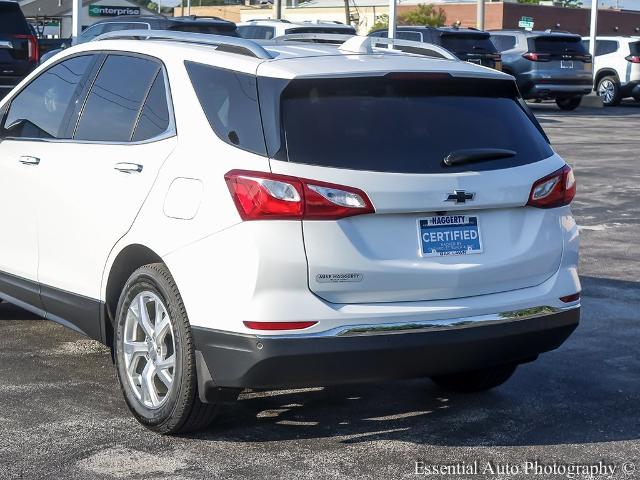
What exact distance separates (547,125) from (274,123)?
22.0 meters

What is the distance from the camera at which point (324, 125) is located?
16.9 feet

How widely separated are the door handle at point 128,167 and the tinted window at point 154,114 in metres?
0.13

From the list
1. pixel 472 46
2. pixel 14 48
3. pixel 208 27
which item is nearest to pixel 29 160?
pixel 14 48

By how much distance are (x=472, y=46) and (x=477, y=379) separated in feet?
82.0

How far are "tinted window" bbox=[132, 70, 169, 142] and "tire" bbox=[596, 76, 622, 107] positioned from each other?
30650 millimetres

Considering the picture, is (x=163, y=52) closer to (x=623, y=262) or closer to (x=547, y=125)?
(x=623, y=262)

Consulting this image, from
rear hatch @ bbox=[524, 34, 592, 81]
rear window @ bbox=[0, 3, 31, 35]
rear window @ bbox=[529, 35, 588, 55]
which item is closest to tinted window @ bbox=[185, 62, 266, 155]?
rear window @ bbox=[0, 3, 31, 35]

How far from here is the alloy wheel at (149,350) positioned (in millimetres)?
5492

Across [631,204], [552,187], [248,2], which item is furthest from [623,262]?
[248,2]

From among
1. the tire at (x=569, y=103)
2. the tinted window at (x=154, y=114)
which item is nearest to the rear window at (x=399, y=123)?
the tinted window at (x=154, y=114)

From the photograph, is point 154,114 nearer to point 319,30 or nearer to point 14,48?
point 14,48

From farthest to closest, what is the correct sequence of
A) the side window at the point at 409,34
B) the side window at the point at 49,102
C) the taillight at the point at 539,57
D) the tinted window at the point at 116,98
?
1. the taillight at the point at 539,57
2. the side window at the point at 409,34
3. the side window at the point at 49,102
4. the tinted window at the point at 116,98

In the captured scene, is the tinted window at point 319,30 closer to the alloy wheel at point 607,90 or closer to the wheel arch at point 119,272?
the alloy wheel at point 607,90

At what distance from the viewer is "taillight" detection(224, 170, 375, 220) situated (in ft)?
16.3
